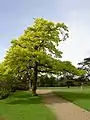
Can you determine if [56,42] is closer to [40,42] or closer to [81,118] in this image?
[40,42]

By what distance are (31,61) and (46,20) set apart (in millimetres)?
5748

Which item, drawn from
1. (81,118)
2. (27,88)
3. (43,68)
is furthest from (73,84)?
(81,118)

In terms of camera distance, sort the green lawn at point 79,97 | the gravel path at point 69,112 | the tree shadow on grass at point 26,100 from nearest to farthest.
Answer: the gravel path at point 69,112, the green lawn at point 79,97, the tree shadow on grass at point 26,100

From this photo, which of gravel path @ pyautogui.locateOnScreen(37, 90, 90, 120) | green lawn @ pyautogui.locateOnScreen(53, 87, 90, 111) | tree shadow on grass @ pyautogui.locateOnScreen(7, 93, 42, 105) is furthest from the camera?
tree shadow on grass @ pyautogui.locateOnScreen(7, 93, 42, 105)

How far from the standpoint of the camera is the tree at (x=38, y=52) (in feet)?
116

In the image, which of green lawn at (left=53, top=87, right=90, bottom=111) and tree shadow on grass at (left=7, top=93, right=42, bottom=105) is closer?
green lawn at (left=53, top=87, right=90, bottom=111)

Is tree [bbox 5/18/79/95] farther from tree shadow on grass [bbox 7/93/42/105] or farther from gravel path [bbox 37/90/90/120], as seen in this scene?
gravel path [bbox 37/90/90/120]

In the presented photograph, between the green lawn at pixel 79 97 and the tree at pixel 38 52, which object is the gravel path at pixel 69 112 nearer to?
the green lawn at pixel 79 97

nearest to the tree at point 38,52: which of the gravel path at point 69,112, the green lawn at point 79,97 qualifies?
the green lawn at point 79,97

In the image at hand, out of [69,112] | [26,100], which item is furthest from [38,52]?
[69,112]

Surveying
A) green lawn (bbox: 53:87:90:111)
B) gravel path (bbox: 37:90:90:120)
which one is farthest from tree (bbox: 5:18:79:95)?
gravel path (bbox: 37:90:90:120)

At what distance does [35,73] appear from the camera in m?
39.2

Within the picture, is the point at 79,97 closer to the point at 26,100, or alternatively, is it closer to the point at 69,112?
the point at 26,100

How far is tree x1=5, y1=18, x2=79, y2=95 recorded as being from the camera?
1395 inches
